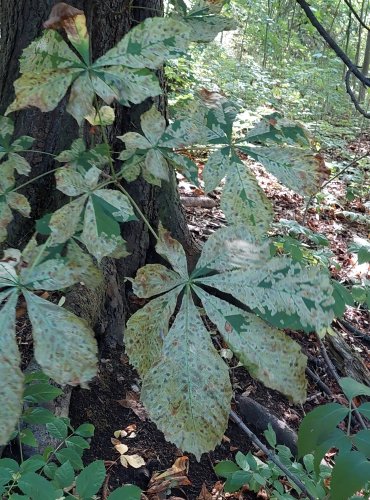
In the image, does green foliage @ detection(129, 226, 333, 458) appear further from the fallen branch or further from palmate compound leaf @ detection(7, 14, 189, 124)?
the fallen branch

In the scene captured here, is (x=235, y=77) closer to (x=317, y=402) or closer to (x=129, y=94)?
(x=317, y=402)

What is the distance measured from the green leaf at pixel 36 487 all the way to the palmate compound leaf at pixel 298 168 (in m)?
0.64


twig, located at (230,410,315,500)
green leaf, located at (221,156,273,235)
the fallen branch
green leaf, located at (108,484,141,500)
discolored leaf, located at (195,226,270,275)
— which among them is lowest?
the fallen branch

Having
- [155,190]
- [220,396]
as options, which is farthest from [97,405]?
[220,396]

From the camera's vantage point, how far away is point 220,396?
0.56 m

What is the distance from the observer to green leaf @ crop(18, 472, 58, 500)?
824 mm

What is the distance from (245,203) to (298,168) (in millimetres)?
98

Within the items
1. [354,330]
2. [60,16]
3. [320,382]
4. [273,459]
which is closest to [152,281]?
[60,16]

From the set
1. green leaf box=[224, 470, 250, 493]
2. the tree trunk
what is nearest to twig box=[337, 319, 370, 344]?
the tree trunk

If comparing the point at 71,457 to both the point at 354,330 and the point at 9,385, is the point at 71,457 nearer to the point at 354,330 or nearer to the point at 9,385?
the point at 9,385

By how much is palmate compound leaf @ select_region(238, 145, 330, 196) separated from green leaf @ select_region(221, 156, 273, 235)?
39 millimetres

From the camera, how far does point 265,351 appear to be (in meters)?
0.56

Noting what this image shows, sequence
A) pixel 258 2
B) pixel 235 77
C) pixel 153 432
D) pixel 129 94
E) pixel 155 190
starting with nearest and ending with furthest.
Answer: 1. pixel 129 94
2. pixel 153 432
3. pixel 155 190
4. pixel 235 77
5. pixel 258 2

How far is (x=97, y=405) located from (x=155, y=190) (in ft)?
2.59
